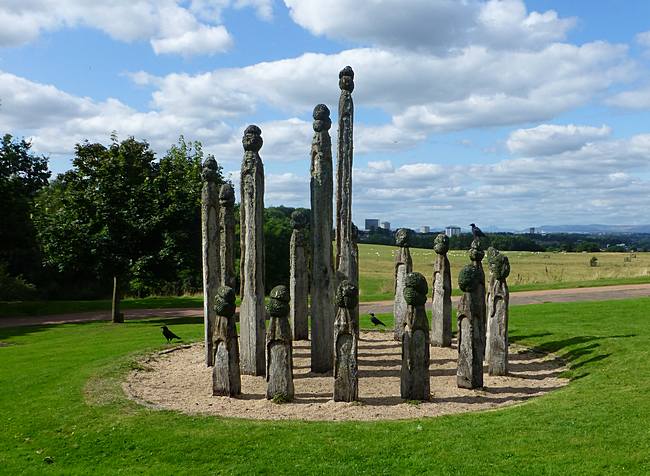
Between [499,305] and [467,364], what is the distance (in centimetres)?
189

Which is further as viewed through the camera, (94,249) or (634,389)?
(94,249)

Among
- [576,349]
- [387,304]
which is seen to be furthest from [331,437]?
[387,304]

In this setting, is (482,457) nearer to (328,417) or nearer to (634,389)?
(328,417)

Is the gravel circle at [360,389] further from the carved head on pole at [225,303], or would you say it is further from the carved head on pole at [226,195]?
the carved head on pole at [226,195]

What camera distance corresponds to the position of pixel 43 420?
9.59 metres

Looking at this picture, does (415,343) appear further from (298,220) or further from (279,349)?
(298,220)

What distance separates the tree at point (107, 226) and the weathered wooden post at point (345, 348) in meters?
17.5

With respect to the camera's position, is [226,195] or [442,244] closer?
[226,195]

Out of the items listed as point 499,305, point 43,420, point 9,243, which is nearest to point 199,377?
point 43,420

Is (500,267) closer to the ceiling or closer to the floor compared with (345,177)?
closer to the floor

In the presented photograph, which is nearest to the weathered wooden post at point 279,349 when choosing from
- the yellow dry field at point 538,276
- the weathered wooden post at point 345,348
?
the weathered wooden post at point 345,348

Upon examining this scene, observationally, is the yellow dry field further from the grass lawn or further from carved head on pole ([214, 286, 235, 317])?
the grass lawn

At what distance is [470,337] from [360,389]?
2.32 m

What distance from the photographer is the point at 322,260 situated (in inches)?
496
